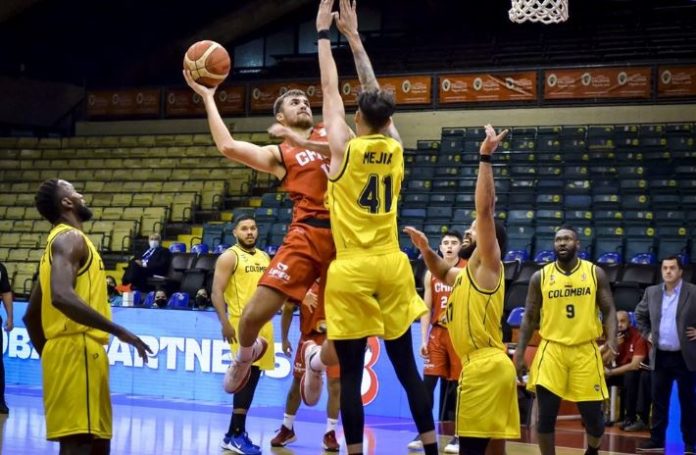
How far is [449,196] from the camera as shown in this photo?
61.4 feet

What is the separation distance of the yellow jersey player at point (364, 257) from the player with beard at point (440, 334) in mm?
3833

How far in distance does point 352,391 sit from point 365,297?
0.50 m

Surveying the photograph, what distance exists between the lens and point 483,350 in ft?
19.5

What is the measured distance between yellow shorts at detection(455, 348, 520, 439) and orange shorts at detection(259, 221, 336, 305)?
1.01m

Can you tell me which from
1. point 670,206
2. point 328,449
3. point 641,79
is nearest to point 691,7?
point 641,79

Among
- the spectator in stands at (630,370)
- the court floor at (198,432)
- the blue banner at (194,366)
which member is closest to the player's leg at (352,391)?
the court floor at (198,432)

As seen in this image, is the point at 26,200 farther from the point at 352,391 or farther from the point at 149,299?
the point at 352,391

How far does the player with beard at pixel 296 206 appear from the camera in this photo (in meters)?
6.09

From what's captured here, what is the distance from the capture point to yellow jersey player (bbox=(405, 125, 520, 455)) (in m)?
5.81

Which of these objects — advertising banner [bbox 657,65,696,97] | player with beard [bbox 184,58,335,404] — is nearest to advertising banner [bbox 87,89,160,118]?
advertising banner [bbox 657,65,696,97]

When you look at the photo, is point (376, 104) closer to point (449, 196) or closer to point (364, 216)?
point (364, 216)

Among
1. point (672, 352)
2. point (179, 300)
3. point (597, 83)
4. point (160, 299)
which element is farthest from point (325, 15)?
point (597, 83)

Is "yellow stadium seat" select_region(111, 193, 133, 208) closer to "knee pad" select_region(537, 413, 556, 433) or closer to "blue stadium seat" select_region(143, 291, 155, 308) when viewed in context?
"blue stadium seat" select_region(143, 291, 155, 308)

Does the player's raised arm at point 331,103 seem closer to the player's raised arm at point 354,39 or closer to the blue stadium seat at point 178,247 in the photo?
the player's raised arm at point 354,39
